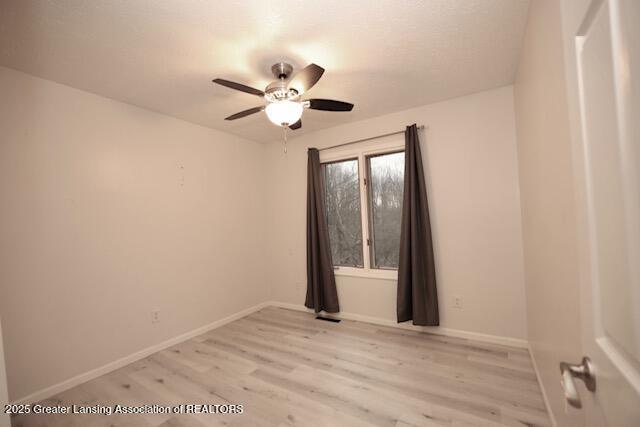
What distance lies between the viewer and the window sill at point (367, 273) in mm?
3188

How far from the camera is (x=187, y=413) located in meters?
1.85

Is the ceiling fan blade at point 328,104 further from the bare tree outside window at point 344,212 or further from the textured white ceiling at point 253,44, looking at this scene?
the bare tree outside window at point 344,212

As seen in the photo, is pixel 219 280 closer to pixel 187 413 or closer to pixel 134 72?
pixel 187 413

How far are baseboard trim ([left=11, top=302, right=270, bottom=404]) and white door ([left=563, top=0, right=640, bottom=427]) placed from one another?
10.4 feet

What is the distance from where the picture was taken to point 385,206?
334 centimetres

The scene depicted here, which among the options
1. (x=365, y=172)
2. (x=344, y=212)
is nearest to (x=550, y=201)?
(x=365, y=172)

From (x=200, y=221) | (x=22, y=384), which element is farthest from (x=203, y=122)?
(x=22, y=384)

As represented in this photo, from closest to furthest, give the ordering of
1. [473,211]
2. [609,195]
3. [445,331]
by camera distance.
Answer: [609,195], [473,211], [445,331]

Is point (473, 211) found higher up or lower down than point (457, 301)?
higher up

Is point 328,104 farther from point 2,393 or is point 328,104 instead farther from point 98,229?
point 2,393

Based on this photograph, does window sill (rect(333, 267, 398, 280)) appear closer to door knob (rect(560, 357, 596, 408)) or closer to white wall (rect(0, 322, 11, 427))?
door knob (rect(560, 357, 596, 408))

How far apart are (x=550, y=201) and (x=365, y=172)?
2.16 m

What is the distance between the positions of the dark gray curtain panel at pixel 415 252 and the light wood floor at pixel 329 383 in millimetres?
282

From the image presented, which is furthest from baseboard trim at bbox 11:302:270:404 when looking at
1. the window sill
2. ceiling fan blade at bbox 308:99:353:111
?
ceiling fan blade at bbox 308:99:353:111
